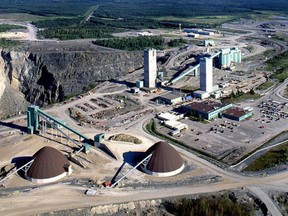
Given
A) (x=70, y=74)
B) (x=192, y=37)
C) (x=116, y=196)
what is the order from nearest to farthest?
1. (x=116, y=196)
2. (x=70, y=74)
3. (x=192, y=37)

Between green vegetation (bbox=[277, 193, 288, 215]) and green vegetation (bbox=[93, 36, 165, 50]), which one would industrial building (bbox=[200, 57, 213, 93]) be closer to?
green vegetation (bbox=[277, 193, 288, 215])

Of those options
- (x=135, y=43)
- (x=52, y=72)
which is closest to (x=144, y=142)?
(x=52, y=72)

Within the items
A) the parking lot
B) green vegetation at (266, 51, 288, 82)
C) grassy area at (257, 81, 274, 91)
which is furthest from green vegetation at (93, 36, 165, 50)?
the parking lot

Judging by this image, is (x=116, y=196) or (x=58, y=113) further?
(x=58, y=113)

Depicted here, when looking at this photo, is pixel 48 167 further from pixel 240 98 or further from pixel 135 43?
pixel 135 43

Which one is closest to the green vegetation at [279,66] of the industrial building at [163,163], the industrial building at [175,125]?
the industrial building at [175,125]

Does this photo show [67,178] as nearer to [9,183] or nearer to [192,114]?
[9,183]

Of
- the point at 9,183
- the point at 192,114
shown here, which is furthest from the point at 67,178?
the point at 192,114
